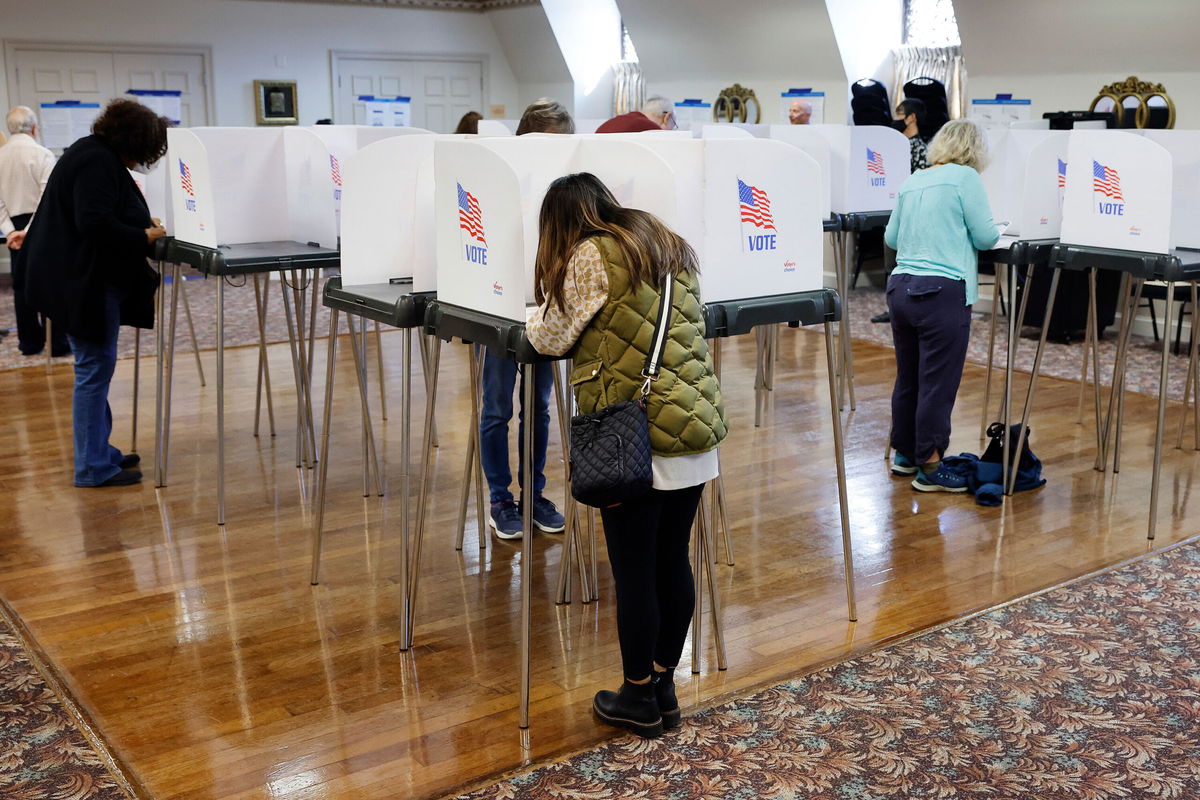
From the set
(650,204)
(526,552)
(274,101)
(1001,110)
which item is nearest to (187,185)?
(650,204)

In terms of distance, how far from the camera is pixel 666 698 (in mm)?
2592

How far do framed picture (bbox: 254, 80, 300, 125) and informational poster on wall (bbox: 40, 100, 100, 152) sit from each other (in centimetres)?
149

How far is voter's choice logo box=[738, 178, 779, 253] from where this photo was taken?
2.81m

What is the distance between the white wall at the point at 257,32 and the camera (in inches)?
415

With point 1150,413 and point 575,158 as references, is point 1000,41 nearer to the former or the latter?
point 1150,413

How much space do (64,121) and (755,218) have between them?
380 inches

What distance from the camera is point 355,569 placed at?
3570mm

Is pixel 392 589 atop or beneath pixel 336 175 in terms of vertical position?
beneath

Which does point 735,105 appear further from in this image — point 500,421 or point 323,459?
point 323,459

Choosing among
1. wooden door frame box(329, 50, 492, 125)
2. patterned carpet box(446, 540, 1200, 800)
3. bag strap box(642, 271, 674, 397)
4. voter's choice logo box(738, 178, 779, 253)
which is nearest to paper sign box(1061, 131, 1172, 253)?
patterned carpet box(446, 540, 1200, 800)

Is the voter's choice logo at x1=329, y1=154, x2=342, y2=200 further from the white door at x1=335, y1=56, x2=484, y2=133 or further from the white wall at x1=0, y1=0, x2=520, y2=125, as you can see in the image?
the white door at x1=335, y1=56, x2=484, y2=133

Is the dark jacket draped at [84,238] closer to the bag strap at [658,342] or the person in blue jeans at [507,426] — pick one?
the person in blue jeans at [507,426]

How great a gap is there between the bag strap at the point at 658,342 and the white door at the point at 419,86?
34.6 feet

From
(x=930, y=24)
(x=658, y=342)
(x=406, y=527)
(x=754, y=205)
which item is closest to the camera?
(x=658, y=342)
